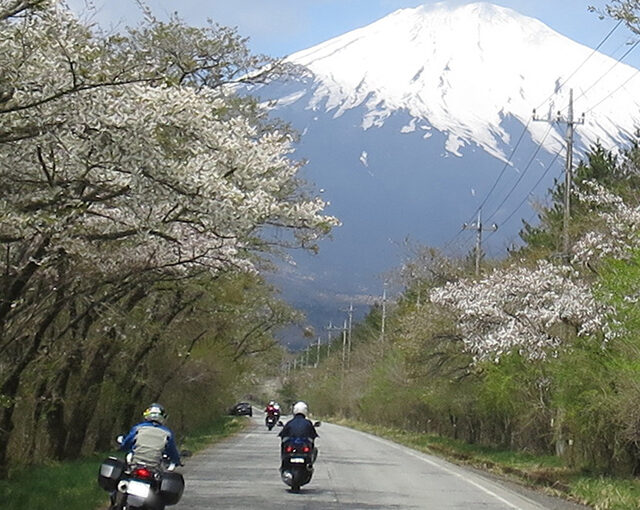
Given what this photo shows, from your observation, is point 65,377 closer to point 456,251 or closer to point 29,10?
point 29,10

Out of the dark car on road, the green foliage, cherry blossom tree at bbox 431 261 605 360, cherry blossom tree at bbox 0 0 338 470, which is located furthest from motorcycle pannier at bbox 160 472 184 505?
the dark car on road

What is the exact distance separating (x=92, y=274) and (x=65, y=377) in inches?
227

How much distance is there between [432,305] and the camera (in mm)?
43656

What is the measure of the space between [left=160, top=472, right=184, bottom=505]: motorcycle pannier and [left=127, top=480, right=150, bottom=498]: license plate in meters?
0.18

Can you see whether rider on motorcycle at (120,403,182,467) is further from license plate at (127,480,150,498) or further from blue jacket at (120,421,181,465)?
license plate at (127,480,150,498)

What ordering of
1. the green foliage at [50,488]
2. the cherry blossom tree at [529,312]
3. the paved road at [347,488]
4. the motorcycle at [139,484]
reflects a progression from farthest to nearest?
the cherry blossom tree at [529,312] < the paved road at [347,488] < the green foliage at [50,488] < the motorcycle at [139,484]

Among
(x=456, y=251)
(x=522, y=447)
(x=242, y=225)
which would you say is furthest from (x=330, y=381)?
(x=242, y=225)

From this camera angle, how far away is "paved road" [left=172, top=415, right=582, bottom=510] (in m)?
17.9

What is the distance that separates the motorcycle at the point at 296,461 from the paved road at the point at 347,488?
233mm

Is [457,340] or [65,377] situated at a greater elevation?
[457,340]

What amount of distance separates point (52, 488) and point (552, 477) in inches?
698

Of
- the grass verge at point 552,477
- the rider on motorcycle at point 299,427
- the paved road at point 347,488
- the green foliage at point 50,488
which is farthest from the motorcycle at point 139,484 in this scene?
the grass verge at point 552,477

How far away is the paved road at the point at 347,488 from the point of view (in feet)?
58.9

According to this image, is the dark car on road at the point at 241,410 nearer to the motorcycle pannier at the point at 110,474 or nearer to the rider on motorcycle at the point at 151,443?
the rider on motorcycle at the point at 151,443
